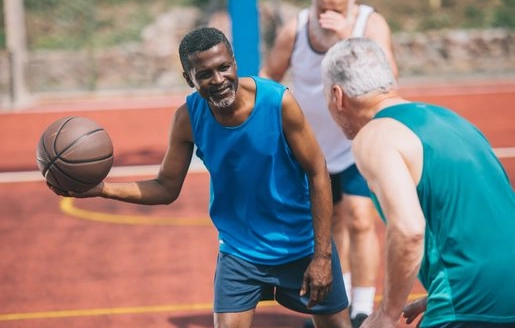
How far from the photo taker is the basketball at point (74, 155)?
13.6 ft

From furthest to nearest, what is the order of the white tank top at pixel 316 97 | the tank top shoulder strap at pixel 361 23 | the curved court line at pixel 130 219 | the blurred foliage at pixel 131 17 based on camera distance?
the blurred foliage at pixel 131 17, the curved court line at pixel 130 219, the white tank top at pixel 316 97, the tank top shoulder strap at pixel 361 23

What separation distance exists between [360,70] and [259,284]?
1.31m

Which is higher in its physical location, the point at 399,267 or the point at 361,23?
the point at 361,23

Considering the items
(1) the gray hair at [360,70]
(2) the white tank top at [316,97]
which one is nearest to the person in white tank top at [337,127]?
(2) the white tank top at [316,97]

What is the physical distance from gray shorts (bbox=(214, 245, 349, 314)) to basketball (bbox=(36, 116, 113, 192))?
28.5 inches

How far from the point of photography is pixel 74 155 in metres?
4.18

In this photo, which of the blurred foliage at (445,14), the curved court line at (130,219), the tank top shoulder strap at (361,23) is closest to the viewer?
the tank top shoulder strap at (361,23)

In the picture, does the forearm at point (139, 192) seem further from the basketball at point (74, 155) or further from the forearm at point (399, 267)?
the forearm at point (399, 267)

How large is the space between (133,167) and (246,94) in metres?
7.76

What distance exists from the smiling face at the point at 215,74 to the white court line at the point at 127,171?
7.20m

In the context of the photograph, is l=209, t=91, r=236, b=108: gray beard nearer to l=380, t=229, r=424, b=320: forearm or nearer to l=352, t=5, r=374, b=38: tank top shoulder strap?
l=380, t=229, r=424, b=320: forearm

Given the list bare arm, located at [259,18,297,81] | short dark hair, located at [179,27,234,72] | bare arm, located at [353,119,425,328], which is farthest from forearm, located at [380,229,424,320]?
bare arm, located at [259,18,297,81]

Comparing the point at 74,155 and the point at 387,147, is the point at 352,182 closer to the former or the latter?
the point at 74,155

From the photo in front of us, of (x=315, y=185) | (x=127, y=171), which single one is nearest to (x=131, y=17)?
(x=127, y=171)
